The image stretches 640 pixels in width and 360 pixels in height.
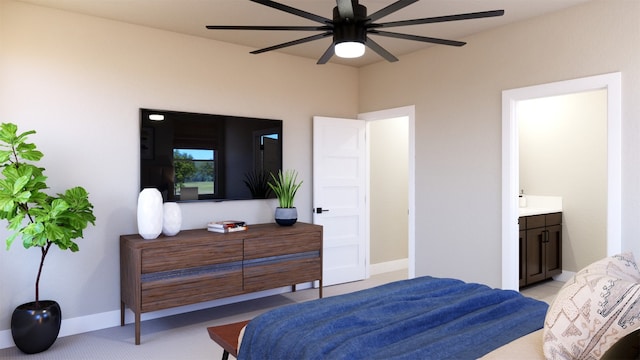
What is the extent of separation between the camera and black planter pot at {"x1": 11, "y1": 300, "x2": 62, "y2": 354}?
3.12m

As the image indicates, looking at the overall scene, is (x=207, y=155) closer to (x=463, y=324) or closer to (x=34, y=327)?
(x=34, y=327)

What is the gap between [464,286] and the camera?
8.54 ft

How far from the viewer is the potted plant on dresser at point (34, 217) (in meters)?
2.98

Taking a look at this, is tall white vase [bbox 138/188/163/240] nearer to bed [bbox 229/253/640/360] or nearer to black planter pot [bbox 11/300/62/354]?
black planter pot [bbox 11/300/62/354]

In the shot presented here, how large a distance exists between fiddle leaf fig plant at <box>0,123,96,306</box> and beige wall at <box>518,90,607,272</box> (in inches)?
201

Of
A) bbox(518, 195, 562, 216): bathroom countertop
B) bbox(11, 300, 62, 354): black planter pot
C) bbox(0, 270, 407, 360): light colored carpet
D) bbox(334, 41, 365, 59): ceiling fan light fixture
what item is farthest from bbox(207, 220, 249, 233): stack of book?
bbox(518, 195, 562, 216): bathroom countertop

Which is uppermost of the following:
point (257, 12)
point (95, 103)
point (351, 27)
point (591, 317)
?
point (257, 12)

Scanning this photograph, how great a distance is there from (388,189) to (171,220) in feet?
10.4

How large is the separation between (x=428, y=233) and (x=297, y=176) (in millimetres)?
1597

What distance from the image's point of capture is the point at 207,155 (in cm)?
427

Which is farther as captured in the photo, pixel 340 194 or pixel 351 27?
pixel 340 194

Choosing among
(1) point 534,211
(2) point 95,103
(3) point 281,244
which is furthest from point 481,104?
(2) point 95,103

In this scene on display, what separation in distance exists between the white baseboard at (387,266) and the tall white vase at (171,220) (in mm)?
2845

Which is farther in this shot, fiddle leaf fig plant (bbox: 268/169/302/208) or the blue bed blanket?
fiddle leaf fig plant (bbox: 268/169/302/208)
